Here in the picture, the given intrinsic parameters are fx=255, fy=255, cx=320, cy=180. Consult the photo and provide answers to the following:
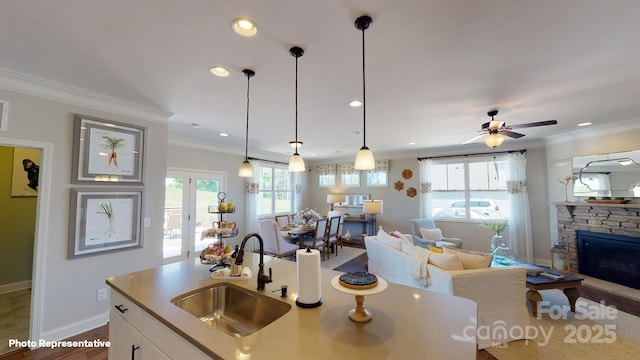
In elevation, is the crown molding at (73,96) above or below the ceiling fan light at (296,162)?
above

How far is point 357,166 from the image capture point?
1.87 metres

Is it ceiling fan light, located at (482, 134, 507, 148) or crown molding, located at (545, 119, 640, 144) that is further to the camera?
crown molding, located at (545, 119, 640, 144)

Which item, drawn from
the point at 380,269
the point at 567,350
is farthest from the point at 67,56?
the point at 567,350

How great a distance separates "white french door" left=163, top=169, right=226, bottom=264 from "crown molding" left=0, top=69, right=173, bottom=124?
1990mm

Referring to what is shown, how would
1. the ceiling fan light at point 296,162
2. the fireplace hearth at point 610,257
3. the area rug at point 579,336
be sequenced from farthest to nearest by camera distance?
the fireplace hearth at point 610,257 < the ceiling fan light at point 296,162 < the area rug at point 579,336

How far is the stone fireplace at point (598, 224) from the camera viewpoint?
3.82 meters

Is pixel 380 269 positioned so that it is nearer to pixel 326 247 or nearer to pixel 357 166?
pixel 326 247

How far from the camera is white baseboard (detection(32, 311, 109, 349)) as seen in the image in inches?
96.1

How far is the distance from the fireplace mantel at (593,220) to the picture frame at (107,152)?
672 centimetres

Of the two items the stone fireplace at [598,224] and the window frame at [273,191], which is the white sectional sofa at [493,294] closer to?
the stone fireplace at [598,224]

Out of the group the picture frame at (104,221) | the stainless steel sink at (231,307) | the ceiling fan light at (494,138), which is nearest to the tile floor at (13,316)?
the picture frame at (104,221)

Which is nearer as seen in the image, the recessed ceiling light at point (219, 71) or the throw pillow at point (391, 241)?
the recessed ceiling light at point (219, 71)

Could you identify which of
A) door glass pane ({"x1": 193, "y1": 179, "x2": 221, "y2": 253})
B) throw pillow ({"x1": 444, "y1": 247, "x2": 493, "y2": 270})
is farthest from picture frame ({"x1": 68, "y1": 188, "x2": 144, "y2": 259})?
throw pillow ({"x1": 444, "y1": 247, "x2": 493, "y2": 270})

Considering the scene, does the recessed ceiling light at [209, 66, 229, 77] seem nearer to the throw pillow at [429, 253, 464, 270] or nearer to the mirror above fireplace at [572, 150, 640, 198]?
the throw pillow at [429, 253, 464, 270]
